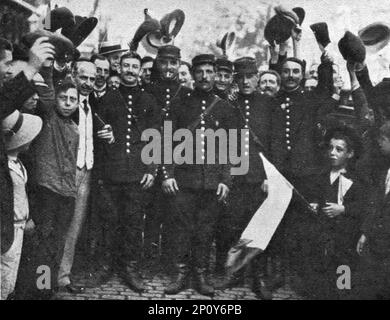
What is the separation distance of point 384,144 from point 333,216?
833 mm

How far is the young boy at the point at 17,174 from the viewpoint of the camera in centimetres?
493

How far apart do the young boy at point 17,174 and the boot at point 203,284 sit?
165 centimetres

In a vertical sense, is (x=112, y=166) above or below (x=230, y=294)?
above

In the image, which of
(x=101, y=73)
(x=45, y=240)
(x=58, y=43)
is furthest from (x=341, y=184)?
(x=58, y=43)

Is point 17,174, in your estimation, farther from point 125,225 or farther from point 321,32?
point 321,32

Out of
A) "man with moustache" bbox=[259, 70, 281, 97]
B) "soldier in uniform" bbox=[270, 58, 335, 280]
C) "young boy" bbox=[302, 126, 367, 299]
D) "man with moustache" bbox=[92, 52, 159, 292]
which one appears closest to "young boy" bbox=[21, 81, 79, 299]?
"man with moustache" bbox=[92, 52, 159, 292]

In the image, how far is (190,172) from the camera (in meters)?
4.91

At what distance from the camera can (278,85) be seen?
195 inches

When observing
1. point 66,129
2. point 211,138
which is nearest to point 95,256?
point 66,129

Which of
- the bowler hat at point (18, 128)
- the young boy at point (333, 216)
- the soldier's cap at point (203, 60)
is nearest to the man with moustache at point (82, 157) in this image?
the bowler hat at point (18, 128)

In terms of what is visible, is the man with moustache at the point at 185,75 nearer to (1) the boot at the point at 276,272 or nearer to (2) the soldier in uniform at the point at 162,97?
(2) the soldier in uniform at the point at 162,97

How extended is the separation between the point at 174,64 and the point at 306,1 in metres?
1.39

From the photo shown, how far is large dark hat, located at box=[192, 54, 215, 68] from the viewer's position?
4.95 m
